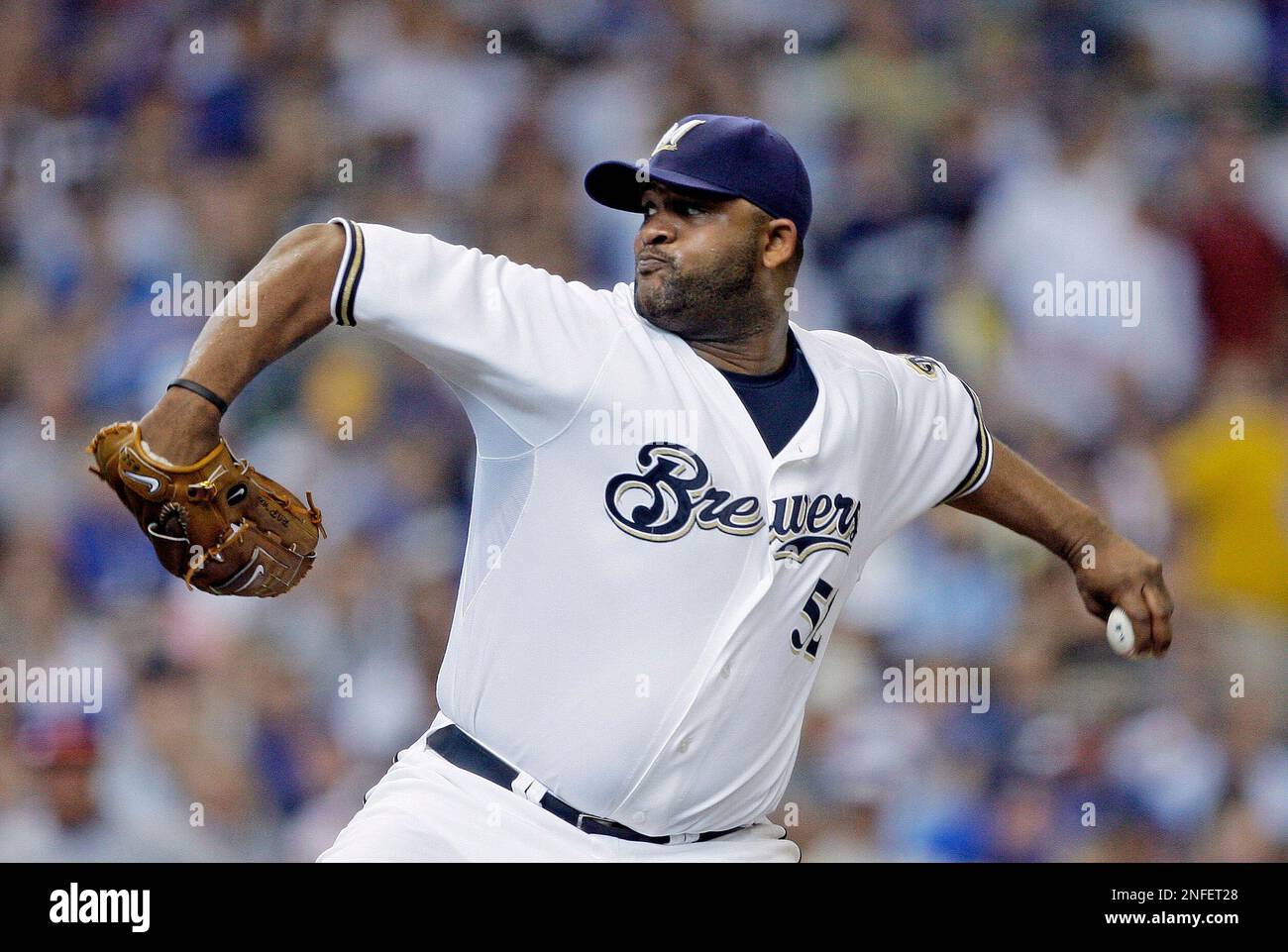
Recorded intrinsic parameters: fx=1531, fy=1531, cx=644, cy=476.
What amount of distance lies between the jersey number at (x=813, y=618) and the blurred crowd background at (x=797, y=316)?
1618 millimetres

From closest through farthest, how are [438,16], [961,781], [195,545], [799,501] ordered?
[195,545], [799,501], [961,781], [438,16]

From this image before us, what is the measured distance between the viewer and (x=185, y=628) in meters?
4.36

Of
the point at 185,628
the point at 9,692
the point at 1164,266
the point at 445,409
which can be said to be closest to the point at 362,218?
the point at 445,409

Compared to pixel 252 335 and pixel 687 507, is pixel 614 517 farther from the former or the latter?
pixel 252 335

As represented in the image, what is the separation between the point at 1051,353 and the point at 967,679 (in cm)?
105

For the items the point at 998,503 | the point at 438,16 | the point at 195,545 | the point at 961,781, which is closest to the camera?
the point at 195,545

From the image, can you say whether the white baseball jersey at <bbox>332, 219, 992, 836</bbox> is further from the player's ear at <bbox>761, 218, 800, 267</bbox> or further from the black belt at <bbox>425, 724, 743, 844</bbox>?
the player's ear at <bbox>761, 218, 800, 267</bbox>

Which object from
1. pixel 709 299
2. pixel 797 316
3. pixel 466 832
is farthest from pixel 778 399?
pixel 797 316

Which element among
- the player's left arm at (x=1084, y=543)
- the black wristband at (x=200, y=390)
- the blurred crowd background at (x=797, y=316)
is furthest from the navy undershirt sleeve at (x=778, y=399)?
the blurred crowd background at (x=797, y=316)

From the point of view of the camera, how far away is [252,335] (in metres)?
2.15

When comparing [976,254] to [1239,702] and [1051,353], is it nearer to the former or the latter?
[1051,353]

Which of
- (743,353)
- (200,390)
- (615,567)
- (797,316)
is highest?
(797,316)

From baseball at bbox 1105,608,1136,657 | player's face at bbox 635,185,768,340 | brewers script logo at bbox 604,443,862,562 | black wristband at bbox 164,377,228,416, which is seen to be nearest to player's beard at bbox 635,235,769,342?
player's face at bbox 635,185,768,340

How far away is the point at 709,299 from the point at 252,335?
0.80 m
